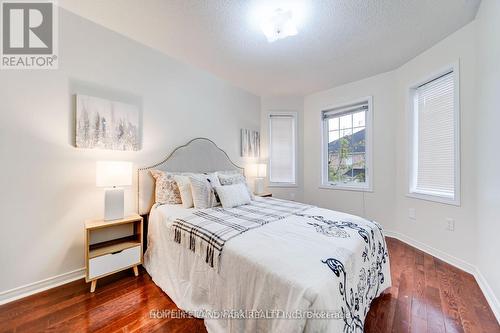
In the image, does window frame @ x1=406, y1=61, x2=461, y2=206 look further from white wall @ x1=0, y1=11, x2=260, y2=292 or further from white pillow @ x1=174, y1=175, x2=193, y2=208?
white wall @ x1=0, y1=11, x2=260, y2=292

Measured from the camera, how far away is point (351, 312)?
3.53 ft

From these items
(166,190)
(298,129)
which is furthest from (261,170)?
(166,190)

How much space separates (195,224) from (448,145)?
9.87ft

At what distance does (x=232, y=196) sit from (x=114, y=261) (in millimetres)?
1274

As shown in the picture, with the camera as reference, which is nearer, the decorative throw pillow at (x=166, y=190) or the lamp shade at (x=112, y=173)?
the lamp shade at (x=112, y=173)

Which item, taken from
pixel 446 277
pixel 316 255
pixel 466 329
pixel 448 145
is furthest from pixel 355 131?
pixel 316 255

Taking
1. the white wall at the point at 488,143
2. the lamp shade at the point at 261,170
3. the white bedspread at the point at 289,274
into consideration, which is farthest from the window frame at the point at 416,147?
the lamp shade at the point at 261,170

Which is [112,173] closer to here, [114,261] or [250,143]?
[114,261]

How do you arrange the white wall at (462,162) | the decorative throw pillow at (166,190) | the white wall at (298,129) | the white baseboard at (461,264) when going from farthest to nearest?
the white wall at (298,129) → the decorative throw pillow at (166,190) → the white wall at (462,162) → the white baseboard at (461,264)

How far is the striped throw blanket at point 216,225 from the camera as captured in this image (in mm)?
1424

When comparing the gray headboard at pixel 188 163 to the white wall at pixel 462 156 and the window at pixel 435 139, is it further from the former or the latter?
the window at pixel 435 139

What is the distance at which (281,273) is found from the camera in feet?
3.32

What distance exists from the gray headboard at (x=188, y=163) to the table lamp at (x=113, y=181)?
396mm

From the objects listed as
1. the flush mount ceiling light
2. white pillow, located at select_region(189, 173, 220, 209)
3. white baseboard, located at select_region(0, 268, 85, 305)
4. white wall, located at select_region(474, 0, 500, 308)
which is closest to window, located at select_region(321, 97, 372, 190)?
white wall, located at select_region(474, 0, 500, 308)
